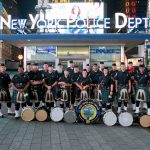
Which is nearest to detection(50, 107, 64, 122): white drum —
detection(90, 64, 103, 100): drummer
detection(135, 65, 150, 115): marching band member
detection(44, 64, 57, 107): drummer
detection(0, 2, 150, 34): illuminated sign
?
detection(44, 64, 57, 107): drummer

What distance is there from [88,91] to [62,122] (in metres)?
2.21

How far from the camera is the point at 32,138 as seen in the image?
818cm

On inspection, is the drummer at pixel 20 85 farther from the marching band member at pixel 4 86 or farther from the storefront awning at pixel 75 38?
the storefront awning at pixel 75 38

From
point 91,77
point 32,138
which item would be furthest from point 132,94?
point 32,138

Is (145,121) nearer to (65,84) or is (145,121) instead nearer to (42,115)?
(65,84)

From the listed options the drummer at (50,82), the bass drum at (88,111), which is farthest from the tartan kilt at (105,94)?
the drummer at (50,82)

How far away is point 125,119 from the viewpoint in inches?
394

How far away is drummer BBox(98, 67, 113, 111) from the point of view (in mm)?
11578

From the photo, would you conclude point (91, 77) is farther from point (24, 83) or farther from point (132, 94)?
point (24, 83)

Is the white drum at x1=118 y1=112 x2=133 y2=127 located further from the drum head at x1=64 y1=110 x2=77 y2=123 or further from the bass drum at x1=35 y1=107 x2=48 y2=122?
the bass drum at x1=35 y1=107 x2=48 y2=122

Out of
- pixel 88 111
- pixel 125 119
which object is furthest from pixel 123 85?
pixel 88 111

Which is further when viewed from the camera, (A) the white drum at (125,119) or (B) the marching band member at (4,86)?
(B) the marching band member at (4,86)

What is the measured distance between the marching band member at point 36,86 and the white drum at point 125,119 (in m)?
3.06

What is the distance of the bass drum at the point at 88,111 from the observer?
1014 cm
